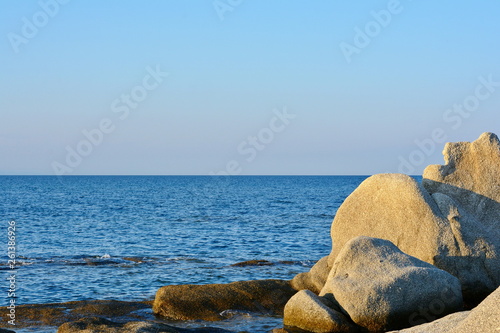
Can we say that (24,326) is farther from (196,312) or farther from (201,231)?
(201,231)

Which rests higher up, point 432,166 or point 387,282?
point 432,166

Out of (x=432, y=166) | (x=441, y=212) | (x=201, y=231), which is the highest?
(x=432, y=166)

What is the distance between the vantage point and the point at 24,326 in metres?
16.5

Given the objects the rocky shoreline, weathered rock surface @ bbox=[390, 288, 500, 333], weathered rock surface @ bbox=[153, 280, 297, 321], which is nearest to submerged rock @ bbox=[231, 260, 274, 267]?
the rocky shoreline

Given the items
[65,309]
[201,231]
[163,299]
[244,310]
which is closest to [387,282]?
[244,310]

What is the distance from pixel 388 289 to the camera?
15453 mm

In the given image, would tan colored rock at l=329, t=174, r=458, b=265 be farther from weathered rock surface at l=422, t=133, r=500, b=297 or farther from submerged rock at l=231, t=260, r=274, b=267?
submerged rock at l=231, t=260, r=274, b=267

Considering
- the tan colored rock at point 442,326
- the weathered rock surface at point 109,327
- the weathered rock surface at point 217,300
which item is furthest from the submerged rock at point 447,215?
the weathered rock surface at point 109,327

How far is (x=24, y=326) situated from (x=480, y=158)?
15.1 meters

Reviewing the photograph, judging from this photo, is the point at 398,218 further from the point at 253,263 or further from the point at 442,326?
the point at 253,263

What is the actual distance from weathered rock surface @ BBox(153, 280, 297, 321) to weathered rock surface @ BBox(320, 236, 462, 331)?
2.39 metres

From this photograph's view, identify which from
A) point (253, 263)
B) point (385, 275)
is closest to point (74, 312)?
point (385, 275)

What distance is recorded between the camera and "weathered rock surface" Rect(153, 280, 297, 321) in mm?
17375

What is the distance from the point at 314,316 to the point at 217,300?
3.63 m
